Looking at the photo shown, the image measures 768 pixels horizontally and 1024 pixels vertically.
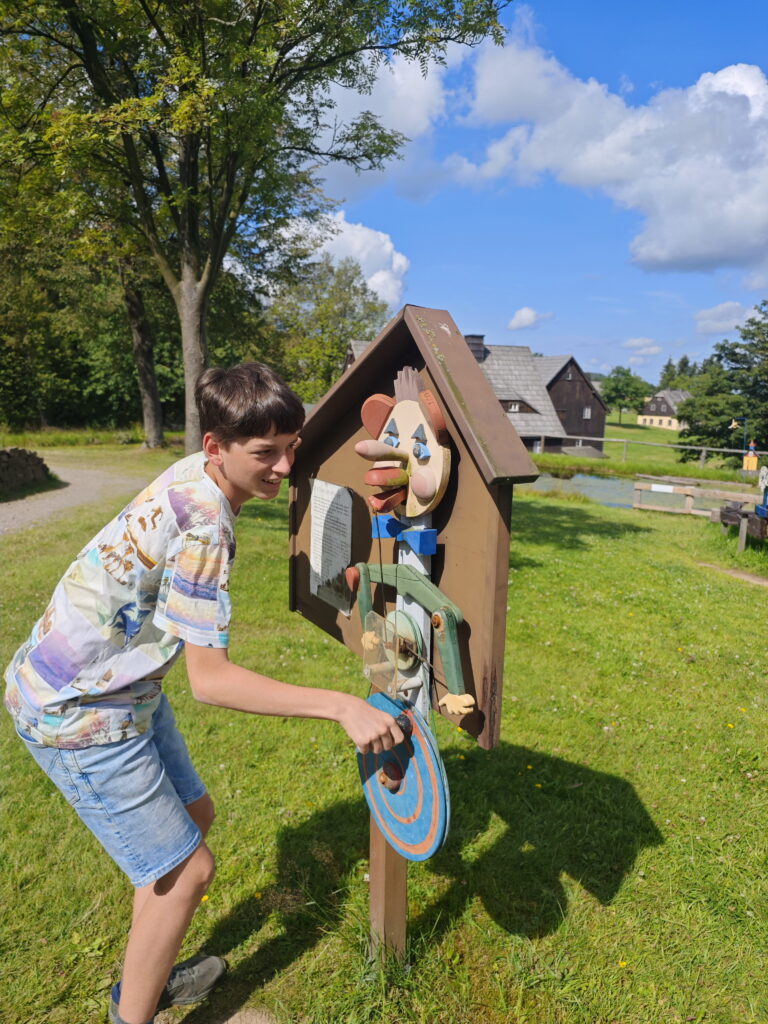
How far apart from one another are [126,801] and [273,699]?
54 cm

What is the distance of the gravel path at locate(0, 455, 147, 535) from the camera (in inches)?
390

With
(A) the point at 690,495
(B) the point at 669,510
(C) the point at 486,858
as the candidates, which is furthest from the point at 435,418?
(B) the point at 669,510

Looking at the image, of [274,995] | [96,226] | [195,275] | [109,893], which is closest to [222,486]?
[274,995]

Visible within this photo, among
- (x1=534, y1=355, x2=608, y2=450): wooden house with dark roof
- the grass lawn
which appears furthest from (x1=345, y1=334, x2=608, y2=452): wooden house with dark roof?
the grass lawn

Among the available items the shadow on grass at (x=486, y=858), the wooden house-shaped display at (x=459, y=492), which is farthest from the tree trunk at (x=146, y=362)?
the wooden house-shaped display at (x=459, y=492)

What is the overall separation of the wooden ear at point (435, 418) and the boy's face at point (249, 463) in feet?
1.18

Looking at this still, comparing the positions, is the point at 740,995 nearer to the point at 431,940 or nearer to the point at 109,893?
the point at 431,940

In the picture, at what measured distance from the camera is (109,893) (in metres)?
2.57

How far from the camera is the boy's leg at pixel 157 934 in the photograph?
1665 millimetres

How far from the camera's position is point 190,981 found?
2127 millimetres

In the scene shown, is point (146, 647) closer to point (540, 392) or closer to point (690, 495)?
point (690, 495)

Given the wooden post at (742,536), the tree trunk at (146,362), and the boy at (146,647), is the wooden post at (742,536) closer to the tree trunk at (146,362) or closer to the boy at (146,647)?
the boy at (146,647)

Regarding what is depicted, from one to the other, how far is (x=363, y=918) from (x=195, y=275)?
363 inches

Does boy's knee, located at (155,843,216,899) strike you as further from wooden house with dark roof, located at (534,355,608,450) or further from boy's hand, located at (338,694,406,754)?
wooden house with dark roof, located at (534,355,608,450)
